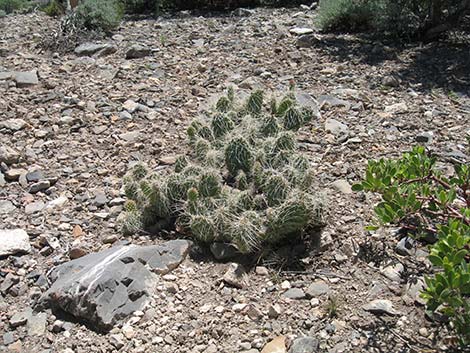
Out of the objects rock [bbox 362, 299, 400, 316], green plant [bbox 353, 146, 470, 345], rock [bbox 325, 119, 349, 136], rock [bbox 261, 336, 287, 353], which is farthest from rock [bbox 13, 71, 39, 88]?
rock [bbox 362, 299, 400, 316]

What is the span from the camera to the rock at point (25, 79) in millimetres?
5441

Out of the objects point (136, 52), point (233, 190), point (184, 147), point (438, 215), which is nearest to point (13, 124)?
point (184, 147)

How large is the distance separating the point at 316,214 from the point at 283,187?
0.24 m

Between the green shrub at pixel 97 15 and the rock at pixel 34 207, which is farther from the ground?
the green shrub at pixel 97 15

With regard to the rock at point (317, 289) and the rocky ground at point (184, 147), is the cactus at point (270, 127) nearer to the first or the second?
the rocky ground at point (184, 147)

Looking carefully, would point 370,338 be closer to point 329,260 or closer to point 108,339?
point 329,260

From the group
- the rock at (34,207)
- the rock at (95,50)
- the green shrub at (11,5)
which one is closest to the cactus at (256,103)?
the rock at (34,207)

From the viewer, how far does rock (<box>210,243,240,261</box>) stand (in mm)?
3217

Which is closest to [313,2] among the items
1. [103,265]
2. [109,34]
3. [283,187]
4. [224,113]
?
[109,34]

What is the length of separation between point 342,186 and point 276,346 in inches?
55.8

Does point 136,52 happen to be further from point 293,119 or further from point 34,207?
point 34,207

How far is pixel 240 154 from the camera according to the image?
3.64 m

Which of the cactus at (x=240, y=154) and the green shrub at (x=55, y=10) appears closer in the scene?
the cactus at (x=240, y=154)

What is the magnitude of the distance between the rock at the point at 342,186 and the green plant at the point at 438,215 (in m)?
0.52
